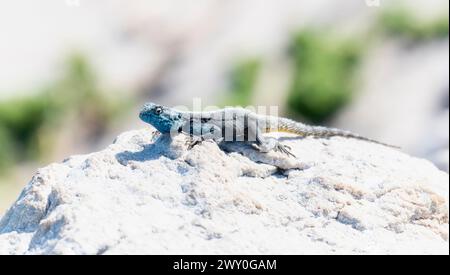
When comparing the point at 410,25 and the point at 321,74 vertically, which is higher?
the point at 410,25

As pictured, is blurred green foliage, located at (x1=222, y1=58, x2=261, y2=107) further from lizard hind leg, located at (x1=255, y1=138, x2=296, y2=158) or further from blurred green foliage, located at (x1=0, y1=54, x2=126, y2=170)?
lizard hind leg, located at (x1=255, y1=138, x2=296, y2=158)

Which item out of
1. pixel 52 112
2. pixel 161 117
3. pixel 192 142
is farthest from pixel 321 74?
pixel 192 142

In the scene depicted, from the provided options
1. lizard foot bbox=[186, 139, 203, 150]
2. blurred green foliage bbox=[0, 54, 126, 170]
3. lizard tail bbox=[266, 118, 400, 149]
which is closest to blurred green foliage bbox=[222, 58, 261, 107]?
blurred green foliage bbox=[0, 54, 126, 170]

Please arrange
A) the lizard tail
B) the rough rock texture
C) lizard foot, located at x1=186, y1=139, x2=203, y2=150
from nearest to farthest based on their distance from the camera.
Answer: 1. the rough rock texture
2. lizard foot, located at x1=186, y1=139, x2=203, y2=150
3. the lizard tail

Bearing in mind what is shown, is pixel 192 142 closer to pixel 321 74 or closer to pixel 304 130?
pixel 304 130

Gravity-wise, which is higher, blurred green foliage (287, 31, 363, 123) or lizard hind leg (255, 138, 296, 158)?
blurred green foliage (287, 31, 363, 123)

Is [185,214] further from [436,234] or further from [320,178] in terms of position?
[436,234]

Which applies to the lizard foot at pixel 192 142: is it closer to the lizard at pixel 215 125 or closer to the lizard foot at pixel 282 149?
the lizard at pixel 215 125

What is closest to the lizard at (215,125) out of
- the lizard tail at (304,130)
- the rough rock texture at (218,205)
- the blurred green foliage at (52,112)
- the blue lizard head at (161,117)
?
the blue lizard head at (161,117)
